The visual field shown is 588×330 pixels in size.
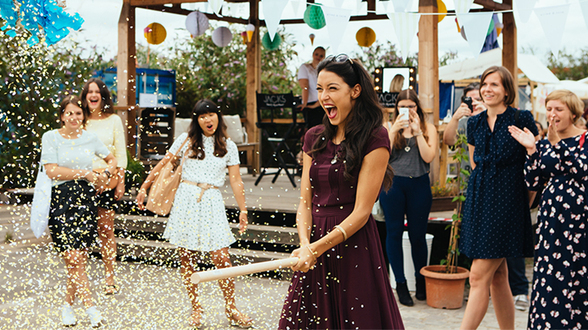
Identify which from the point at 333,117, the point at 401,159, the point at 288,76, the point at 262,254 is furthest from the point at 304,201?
the point at 288,76

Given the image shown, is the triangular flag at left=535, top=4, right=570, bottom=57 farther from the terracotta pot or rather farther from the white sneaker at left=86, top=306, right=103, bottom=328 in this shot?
the white sneaker at left=86, top=306, right=103, bottom=328

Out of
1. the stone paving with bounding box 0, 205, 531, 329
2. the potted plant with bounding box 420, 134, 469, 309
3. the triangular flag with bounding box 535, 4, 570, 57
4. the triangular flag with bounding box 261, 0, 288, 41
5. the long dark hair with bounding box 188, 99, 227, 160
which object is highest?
the triangular flag with bounding box 261, 0, 288, 41

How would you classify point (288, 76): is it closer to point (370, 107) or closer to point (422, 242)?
point (422, 242)

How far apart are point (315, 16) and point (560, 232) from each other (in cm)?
609

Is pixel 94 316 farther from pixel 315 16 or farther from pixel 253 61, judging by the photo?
pixel 253 61

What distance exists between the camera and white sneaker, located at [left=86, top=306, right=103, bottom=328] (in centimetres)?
418

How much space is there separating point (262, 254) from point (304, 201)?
3429 mm

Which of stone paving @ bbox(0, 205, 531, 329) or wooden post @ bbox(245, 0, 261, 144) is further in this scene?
wooden post @ bbox(245, 0, 261, 144)

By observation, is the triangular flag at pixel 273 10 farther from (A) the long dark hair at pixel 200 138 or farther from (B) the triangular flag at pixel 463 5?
(B) the triangular flag at pixel 463 5

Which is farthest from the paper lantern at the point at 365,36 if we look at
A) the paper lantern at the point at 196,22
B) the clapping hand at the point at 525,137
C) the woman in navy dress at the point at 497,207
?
the clapping hand at the point at 525,137

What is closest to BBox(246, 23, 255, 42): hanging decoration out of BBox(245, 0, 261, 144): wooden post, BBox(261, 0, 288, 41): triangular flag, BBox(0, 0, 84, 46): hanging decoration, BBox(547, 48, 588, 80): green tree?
BBox(245, 0, 261, 144): wooden post

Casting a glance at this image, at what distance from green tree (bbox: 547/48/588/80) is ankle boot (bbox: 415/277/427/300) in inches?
1060

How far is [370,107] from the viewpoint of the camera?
2.37 meters

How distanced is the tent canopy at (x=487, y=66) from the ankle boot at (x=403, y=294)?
8.55 meters
